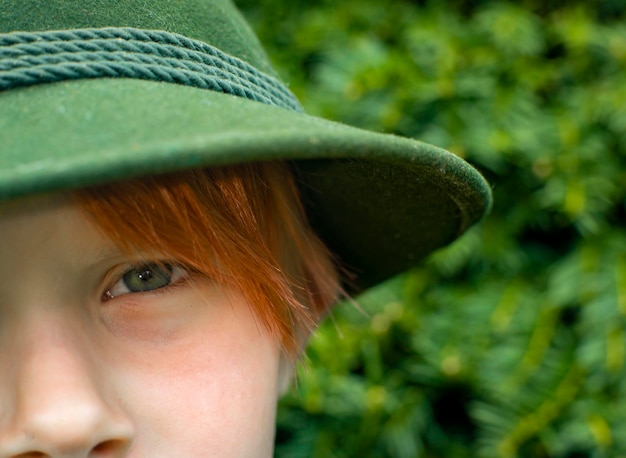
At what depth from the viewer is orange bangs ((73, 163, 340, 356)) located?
2.35 feet

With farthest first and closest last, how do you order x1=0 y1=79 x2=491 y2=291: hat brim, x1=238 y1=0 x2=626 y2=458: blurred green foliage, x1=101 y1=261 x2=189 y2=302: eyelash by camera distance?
x1=238 y1=0 x2=626 y2=458: blurred green foliage → x1=101 y1=261 x2=189 y2=302: eyelash → x1=0 y1=79 x2=491 y2=291: hat brim

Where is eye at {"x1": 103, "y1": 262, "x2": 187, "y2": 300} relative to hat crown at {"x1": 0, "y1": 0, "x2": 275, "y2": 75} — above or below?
below

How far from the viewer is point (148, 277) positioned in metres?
0.79

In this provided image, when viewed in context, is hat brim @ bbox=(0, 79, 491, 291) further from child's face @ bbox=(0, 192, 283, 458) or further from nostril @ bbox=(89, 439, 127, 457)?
nostril @ bbox=(89, 439, 127, 457)

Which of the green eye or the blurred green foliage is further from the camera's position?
the blurred green foliage

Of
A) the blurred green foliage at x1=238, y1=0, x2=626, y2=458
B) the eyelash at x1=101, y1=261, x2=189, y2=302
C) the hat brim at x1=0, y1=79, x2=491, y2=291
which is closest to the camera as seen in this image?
the hat brim at x1=0, y1=79, x2=491, y2=291

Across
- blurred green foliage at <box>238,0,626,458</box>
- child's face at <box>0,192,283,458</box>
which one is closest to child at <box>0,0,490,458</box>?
child's face at <box>0,192,283,458</box>

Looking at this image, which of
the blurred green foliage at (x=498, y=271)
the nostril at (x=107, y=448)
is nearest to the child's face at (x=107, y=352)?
the nostril at (x=107, y=448)

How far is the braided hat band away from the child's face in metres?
0.12

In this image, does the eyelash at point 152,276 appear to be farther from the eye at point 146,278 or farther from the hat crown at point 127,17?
the hat crown at point 127,17

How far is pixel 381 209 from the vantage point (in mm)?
942

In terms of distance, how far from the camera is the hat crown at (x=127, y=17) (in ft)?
2.34

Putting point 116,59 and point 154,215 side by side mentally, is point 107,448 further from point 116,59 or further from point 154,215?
point 116,59

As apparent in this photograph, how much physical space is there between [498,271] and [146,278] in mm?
709
